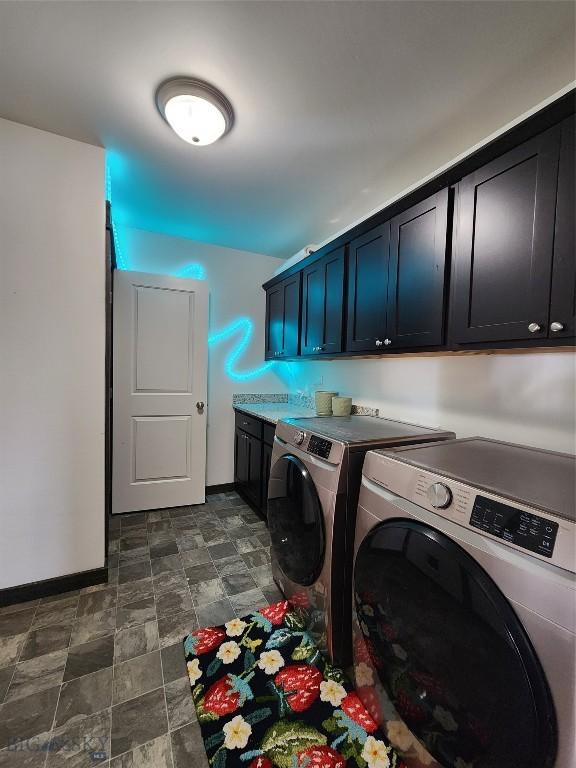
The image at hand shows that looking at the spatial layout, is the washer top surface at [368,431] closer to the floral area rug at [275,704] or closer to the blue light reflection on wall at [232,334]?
the floral area rug at [275,704]

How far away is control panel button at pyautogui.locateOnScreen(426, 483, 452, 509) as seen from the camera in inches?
33.4

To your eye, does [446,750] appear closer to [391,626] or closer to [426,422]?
[391,626]

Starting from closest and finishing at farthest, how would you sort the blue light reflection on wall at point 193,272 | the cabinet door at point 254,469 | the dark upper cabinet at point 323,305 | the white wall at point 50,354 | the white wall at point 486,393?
the white wall at point 486,393
the white wall at point 50,354
the dark upper cabinet at point 323,305
the cabinet door at point 254,469
the blue light reflection on wall at point 193,272

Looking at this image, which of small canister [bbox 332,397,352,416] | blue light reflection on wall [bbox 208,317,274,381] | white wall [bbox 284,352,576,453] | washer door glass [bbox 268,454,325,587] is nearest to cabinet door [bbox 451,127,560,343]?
white wall [bbox 284,352,576,453]

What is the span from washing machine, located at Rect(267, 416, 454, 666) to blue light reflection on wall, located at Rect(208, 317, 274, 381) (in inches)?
64.2

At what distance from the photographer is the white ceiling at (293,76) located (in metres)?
1.05

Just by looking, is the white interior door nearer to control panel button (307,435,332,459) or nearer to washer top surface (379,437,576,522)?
control panel button (307,435,332,459)

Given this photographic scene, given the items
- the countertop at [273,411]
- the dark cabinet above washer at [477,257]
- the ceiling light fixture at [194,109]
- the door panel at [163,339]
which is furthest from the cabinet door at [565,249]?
the door panel at [163,339]

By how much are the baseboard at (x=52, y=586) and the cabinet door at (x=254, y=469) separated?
117 centimetres

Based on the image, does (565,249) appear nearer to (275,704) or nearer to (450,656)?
(450,656)

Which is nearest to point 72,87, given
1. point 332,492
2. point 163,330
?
point 163,330

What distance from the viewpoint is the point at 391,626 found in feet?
3.18

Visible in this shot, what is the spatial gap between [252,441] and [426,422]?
1.47 m

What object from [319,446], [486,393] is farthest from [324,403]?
[486,393]
